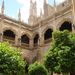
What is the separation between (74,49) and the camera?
48.7 ft

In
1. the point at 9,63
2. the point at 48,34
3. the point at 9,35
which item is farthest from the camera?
the point at 48,34

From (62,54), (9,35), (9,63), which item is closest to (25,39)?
(9,35)

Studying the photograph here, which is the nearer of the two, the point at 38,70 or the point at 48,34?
the point at 38,70

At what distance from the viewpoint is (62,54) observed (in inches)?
564

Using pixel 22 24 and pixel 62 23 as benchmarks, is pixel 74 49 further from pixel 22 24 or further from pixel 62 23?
pixel 22 24

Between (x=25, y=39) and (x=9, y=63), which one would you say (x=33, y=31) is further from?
(x=9, y=63)

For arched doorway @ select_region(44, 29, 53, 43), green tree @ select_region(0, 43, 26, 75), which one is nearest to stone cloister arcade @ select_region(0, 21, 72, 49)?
arched doorway @ select_region(44, 29, 53, 43)

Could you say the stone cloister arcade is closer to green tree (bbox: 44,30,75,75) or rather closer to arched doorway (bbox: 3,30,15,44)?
arched doorway (bbox: 3,30,15,44)

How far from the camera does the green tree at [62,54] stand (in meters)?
14.2

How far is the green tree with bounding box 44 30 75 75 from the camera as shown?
46.7 ft

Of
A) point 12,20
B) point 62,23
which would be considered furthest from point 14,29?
point 62,23

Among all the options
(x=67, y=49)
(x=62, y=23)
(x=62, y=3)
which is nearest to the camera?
(x=67, y=49)

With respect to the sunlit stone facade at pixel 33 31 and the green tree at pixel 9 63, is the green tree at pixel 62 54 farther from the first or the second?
the sunlit stone facade at pixel 33 31

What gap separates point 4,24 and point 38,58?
632cm
